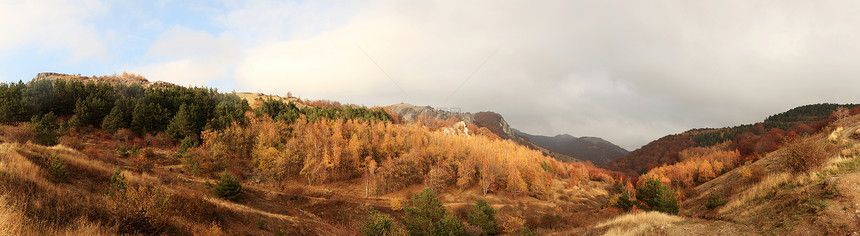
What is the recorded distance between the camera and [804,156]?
21.5m

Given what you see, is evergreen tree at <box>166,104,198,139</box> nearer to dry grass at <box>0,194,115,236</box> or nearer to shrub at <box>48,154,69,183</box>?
shrub at <box>48,154,69,183</box>

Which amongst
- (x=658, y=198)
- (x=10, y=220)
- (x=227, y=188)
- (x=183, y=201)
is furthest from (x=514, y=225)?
(x=10, y=220)

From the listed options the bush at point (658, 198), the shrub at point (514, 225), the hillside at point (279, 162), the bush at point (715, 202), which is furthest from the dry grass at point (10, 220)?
the shrub at point (514, 225)

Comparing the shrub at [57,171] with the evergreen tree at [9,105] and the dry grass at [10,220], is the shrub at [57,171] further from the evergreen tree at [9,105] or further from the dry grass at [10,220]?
the evergreen tree at [9,105]

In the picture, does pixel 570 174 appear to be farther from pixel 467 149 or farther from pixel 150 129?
pixel 150 129

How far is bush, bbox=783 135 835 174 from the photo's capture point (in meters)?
21.2

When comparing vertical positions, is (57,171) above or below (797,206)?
above

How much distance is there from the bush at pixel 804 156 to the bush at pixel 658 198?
17.7 m

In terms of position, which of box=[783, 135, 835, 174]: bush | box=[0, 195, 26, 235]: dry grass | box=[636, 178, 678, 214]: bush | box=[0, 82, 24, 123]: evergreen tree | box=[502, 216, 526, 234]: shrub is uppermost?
box=[0, 82, 24, 123]: evergreen tree

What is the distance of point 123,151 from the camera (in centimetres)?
5294

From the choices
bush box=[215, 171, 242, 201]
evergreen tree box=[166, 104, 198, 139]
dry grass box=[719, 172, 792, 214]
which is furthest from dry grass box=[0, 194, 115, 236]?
evergreen tree box=[166, 104, 198, 139]

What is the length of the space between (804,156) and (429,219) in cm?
3496

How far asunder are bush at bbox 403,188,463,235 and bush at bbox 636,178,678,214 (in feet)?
94.3

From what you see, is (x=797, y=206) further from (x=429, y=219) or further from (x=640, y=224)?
(x=429, y=219)
